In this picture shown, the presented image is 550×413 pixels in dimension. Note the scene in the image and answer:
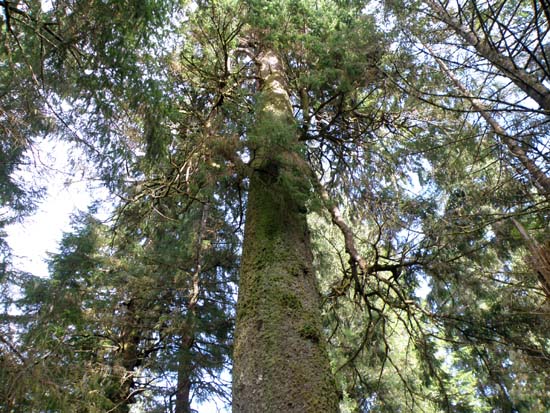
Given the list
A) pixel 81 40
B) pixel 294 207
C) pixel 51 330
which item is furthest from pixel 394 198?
pixel 51 330

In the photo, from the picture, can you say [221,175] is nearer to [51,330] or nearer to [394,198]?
[394,198]

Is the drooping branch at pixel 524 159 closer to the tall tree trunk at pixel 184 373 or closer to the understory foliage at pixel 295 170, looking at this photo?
the understory foliage at pixel 295 170

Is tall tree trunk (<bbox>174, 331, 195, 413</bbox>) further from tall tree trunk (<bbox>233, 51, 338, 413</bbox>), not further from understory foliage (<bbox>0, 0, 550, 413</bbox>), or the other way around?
tall tree trunk (<bbox>233, 51, 338, 413</bbox>)

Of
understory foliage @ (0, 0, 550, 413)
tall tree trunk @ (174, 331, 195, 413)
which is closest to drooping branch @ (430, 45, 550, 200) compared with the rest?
understory foliage @ (0, 0, 550, 413)

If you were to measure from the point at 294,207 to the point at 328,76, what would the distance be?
2421 mm

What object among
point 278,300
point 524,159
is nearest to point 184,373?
point 278,300

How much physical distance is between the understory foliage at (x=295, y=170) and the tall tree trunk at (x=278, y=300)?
11 centimetres

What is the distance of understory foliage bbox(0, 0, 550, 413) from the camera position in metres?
3.41

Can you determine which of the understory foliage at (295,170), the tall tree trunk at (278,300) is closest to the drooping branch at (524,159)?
the understory foliage at (295,170)

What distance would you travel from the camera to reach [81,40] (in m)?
3.64

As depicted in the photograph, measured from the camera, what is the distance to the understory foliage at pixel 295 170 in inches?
134

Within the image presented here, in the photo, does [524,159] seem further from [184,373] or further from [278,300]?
[184,373]

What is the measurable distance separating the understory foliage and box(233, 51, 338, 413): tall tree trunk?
4.1 inches

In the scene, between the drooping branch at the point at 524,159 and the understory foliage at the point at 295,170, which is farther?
the understory foliage at the point at 295,170
